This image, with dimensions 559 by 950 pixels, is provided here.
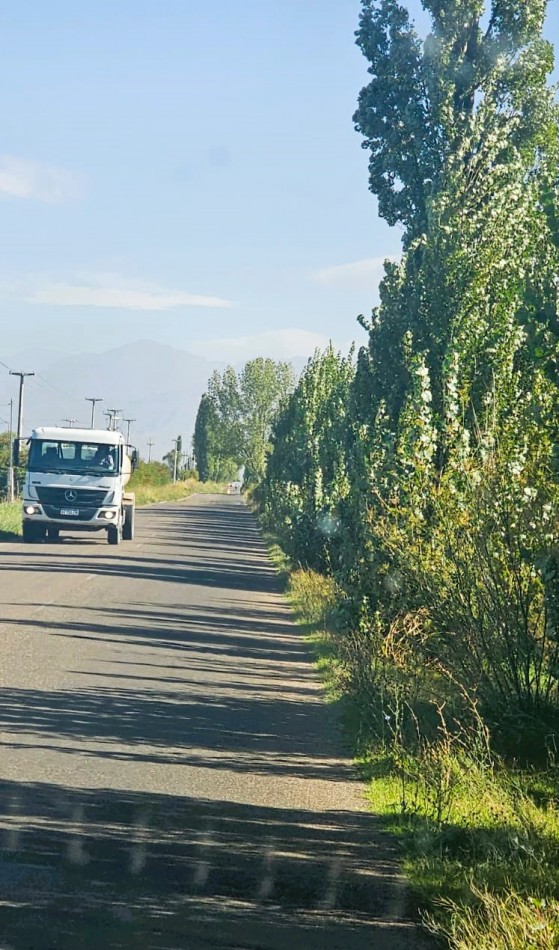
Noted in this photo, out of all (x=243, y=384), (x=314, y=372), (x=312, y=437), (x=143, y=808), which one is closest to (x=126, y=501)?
(x=312, y=437)

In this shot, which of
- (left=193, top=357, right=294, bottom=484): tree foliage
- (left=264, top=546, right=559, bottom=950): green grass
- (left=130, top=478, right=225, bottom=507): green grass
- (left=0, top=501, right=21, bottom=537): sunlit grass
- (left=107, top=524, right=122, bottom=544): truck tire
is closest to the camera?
(left=264, top=546, right=559, bottom=950): green grass

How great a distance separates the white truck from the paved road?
15758mm

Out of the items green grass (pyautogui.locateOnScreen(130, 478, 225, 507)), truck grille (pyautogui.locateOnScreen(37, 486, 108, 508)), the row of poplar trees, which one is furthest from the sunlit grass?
green grass (pyautogui.locateOnScreen(130, 478, 225, 507))

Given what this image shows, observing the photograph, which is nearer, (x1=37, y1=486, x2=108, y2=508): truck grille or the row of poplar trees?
the row of poplar trees

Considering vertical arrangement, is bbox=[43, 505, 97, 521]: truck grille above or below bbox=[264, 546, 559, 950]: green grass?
above

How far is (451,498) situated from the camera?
1310 centimetres

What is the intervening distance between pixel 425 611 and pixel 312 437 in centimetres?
2581

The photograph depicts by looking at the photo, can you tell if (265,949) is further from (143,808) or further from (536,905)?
(143,808)

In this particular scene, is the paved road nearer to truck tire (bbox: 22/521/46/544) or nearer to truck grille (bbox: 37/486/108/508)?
truck grille (bbox: 37/486/108/508)

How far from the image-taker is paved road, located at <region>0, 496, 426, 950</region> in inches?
244

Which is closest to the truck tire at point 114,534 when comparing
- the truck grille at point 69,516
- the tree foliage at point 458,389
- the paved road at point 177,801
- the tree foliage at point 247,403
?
the truck grille at point 69,516

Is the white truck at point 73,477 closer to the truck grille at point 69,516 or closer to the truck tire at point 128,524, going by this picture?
the truck grille at point 69,516

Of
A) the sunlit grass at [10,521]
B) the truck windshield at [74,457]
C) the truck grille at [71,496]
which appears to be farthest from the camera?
the sunlit grass at [10,521]

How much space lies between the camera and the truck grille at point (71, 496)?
34625 mm
